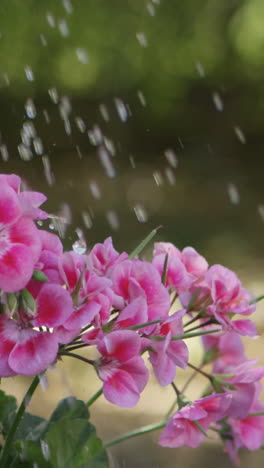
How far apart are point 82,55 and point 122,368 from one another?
4.85 meters

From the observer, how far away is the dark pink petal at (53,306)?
0.59 m

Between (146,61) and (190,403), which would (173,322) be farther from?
(146,61)

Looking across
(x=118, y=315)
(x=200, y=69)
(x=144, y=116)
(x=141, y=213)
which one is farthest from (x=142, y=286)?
(x=144, y=116)

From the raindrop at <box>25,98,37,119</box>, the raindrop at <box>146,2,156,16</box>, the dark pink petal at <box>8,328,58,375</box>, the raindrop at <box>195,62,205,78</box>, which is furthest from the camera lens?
the raindrop at <box>25,98,37,119</box>

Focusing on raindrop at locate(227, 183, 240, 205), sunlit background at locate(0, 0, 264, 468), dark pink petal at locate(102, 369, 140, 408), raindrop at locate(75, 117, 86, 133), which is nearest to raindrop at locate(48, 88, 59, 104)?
sunlit background at locate(0, 0, 264, 468)

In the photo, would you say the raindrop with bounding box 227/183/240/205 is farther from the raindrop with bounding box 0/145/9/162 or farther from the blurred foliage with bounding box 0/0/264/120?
the raindrop with bounding box 0/145/9/162

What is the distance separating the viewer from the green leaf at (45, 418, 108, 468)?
66cm

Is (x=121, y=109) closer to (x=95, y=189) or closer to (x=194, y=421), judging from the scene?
(x=95, y=189)

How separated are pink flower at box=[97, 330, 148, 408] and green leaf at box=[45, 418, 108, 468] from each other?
0.06 meters

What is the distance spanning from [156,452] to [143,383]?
161 cm

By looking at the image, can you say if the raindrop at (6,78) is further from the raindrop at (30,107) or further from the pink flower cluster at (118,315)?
the pink flower cluster at (118,315)

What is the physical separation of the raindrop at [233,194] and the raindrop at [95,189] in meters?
0.77

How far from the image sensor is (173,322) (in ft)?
2.14

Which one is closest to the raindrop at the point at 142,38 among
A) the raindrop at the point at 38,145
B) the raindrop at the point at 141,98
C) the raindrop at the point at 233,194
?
the raindrop at the point at 141,98
